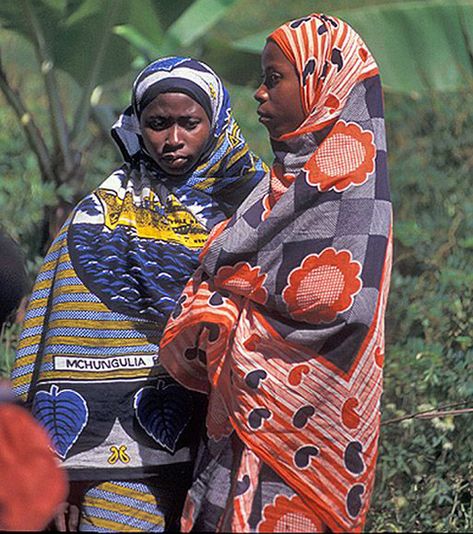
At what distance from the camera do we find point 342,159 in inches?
107

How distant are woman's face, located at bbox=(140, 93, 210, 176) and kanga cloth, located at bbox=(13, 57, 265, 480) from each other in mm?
41

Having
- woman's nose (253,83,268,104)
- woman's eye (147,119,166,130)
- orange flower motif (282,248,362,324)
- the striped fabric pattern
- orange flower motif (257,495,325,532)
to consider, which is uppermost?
woman's nose (253,83,268,104)

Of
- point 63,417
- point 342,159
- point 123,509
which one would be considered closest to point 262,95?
point 342,159

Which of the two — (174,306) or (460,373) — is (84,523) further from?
(460,373)

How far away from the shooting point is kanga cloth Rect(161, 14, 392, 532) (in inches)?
106

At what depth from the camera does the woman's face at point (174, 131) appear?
123 inches

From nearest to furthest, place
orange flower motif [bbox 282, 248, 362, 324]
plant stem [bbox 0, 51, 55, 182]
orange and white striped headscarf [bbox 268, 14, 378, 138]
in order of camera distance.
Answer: orange flower motif [bbox 282, 248, 362, 324] < orange and white striped headscarf [bbox 268, 14, 378, 138] < plant stem [bbox 0, 51, 55, 182]

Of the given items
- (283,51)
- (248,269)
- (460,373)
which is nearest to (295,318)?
(248,269)

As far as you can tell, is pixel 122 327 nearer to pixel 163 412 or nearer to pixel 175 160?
pixel 163 412

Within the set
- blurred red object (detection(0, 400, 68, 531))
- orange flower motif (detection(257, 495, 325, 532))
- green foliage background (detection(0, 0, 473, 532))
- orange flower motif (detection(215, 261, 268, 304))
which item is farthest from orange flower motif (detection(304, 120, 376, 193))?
green foliage background (detection(0, 0, 473, 532))

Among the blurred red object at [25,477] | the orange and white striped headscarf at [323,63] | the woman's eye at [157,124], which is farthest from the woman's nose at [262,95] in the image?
the blurred red object at [25,477]

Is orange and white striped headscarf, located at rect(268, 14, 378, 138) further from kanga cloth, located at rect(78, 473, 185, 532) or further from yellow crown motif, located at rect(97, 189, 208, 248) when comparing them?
kanga cloth, located at rect(78, 473, 185, 532)

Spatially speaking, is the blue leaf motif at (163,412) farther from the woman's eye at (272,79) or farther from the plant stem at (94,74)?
the plant stem at (94,74)

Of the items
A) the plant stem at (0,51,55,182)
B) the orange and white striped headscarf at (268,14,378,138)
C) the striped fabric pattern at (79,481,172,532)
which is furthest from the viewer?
the plant stem at (0,51,55,182)
